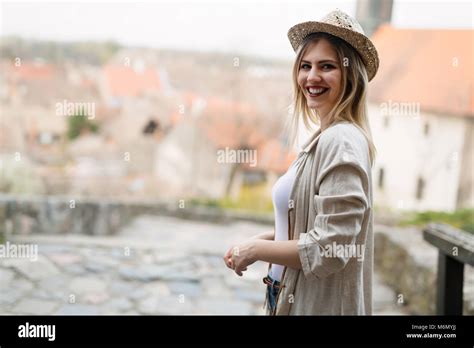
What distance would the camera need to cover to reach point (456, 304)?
2012 mm

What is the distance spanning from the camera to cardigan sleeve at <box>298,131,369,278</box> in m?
1.00

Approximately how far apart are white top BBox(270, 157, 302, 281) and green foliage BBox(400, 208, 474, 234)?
12.5 ft

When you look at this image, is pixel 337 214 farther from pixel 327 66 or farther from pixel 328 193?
pixel 327 66

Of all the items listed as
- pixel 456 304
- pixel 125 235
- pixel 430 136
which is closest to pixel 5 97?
pixel 125 235

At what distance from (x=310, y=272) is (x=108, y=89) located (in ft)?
32.5

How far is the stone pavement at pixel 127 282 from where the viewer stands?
9.51ft

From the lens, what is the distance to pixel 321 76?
3.62ft

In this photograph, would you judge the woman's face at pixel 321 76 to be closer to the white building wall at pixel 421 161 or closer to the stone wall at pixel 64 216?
the white building wall at pixel 421 161

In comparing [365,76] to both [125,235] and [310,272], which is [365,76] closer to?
[310,272]

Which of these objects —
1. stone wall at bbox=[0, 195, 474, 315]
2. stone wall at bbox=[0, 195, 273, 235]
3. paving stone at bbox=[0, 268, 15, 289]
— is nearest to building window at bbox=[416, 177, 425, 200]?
stone wall at bbox=[0, 195, 474, 315]

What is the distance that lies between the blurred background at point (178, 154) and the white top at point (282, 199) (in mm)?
335

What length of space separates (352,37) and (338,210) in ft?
1.20
